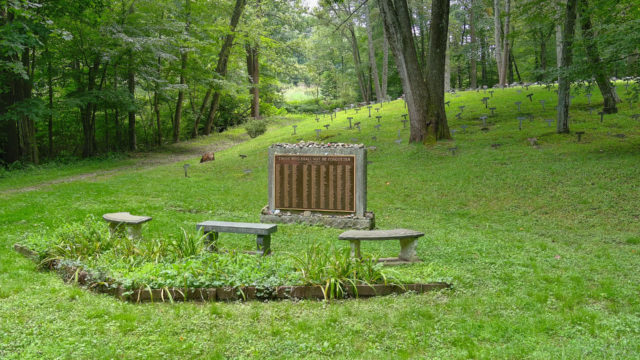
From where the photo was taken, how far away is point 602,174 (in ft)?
38.5

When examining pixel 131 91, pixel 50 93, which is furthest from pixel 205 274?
pixel 131 91

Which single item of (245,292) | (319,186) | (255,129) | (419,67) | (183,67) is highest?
(183,67)

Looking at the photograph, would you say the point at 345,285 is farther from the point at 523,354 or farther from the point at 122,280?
the point at 122,280

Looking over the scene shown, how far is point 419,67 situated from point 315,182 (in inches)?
359

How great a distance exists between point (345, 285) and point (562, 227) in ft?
20.9

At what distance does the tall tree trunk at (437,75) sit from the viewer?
1670 cm

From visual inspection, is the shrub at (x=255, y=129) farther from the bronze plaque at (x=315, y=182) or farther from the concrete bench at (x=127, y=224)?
the concrete bench at (x=127, y=224)

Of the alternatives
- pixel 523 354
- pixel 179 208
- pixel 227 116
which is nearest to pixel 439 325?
pixel 523 354

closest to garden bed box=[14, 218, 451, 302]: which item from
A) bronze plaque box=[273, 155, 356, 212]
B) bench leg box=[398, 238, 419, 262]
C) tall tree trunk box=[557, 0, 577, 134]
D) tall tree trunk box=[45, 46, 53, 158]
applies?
bench leg box=[398, 238, 419, 262]

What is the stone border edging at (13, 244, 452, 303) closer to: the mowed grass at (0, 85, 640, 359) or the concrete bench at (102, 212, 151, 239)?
the mowed grass at (0, 85, 640, 359)

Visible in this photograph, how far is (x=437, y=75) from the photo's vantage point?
17.0 meters

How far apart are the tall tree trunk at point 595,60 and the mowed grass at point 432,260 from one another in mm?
914

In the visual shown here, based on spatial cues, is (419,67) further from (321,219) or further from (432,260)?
(432,260)

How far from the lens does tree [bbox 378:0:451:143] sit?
1652 cm
